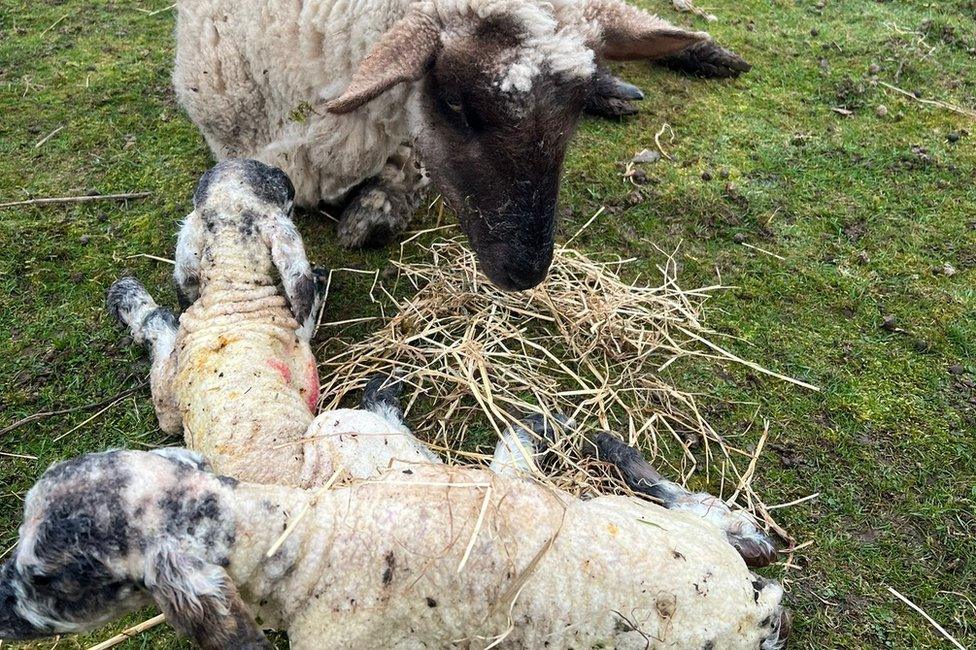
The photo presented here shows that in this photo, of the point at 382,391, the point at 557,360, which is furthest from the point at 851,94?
the point at 382,391

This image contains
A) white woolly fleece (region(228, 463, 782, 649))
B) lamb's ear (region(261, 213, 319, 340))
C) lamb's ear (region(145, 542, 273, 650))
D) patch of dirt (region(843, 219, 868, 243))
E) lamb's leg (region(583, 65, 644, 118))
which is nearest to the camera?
lamb's ear (region(145, 542, 273, 650))

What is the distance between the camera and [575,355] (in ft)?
12.7

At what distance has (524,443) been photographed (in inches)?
131

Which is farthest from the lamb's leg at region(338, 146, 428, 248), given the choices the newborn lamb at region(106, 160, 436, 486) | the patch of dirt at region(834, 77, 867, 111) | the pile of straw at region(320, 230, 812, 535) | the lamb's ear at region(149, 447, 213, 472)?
the patch of dirt at region(834, 77, 867, 111)

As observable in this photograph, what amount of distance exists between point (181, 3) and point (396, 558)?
3535mm

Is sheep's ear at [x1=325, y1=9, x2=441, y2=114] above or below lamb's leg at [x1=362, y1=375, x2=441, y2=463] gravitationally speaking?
above

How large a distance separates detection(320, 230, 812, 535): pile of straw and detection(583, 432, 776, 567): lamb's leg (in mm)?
72

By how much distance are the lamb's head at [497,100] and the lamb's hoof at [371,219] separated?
2.44 feet

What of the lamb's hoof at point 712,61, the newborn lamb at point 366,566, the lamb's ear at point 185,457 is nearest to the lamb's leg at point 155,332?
the lamb's ear at point 185,457

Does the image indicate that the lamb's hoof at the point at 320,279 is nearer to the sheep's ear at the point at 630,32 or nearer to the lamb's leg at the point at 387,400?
the lamb's leg at the point at 387,400

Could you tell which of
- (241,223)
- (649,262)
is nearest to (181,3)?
(241,223)

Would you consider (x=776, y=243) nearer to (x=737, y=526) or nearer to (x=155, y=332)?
(x=737, y=526)

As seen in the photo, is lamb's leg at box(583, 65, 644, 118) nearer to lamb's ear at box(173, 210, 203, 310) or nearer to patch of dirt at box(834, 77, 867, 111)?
patch of dirt at box(834, 77, 867, 111)

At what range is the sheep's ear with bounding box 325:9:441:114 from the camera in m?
3.02
